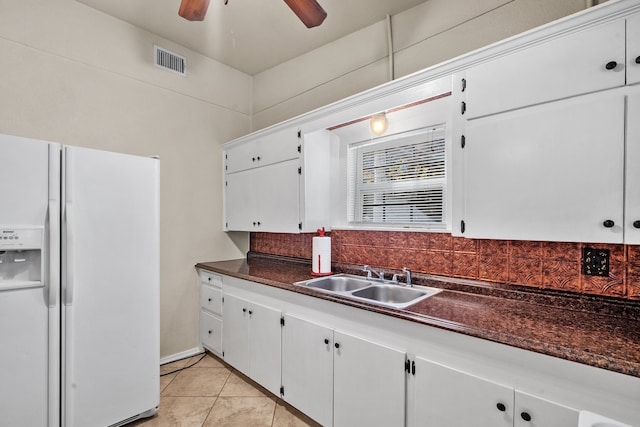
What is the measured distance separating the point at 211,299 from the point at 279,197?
1183 millimetres

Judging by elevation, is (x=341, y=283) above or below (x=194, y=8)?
below

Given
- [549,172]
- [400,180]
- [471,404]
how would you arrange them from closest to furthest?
[471,404] < [549,172] < [400,180]

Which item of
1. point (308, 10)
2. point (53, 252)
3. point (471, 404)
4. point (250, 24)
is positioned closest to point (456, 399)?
point (471, 404)

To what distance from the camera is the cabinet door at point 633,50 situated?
1159 millimetres

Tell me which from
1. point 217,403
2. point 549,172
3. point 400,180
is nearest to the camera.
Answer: point 549,172

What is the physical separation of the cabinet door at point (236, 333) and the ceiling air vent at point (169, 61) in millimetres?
2167

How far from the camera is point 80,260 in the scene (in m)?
1.77

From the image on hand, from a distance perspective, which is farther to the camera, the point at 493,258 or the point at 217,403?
the point at 217,403

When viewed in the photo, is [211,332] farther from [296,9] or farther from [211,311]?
[296,9]

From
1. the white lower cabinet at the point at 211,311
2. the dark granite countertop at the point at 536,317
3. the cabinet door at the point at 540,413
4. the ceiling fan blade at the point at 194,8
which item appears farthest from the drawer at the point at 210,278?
the cabinet door at the point at 540,413

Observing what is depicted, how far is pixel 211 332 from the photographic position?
9.37 feet

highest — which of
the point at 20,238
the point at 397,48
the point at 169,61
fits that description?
the point at 169,61

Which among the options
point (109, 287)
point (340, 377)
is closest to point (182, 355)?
point (109, 287)

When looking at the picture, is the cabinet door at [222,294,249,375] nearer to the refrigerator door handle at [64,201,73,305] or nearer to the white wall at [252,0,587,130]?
the refrigerator door handle at [64,201,73,305]
